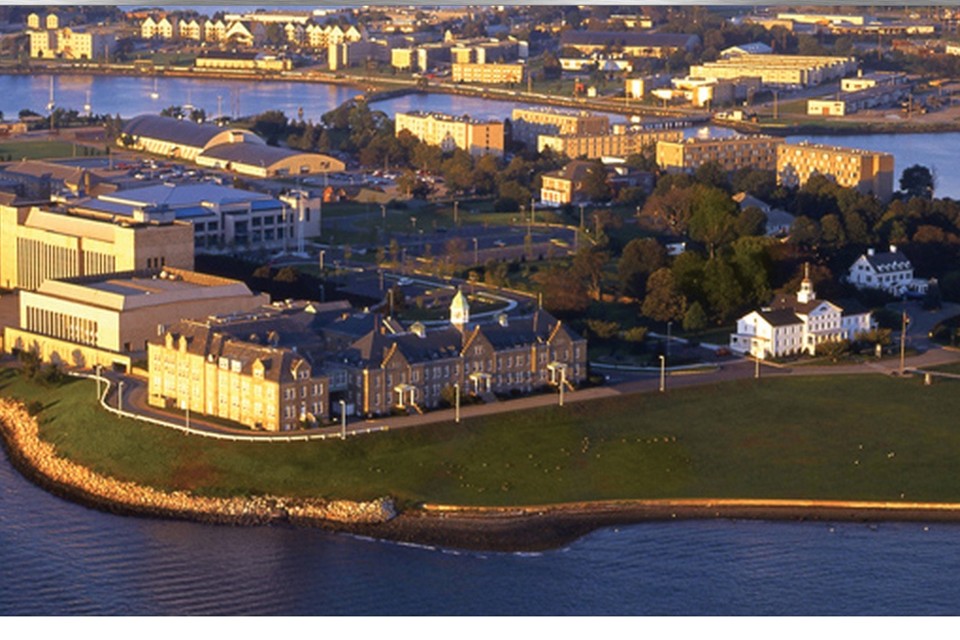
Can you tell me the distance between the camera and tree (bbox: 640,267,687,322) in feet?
56.6

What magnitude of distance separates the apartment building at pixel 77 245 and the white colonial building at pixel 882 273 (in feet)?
18.6

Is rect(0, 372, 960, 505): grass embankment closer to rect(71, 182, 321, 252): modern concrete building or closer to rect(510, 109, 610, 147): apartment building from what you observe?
rect(71, 182, 321, 252): modern concrete building

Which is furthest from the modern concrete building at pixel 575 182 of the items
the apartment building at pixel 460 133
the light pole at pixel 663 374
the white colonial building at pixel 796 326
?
the light pole at pixel 663 374

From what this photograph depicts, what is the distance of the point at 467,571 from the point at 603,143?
18552 millimetres

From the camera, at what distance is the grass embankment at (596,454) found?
13133mm

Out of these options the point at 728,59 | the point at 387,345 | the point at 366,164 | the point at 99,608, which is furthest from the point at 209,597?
the point at 728,59

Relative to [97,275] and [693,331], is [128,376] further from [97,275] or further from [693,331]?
[693,331]

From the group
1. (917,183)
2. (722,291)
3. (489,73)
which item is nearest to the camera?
(722,291)

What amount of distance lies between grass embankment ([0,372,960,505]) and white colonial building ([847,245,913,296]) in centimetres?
416

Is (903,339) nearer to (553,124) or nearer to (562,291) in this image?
(562,291)

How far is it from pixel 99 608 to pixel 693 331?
7.07 metres

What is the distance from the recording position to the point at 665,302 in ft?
56.7

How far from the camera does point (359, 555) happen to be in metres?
12.1

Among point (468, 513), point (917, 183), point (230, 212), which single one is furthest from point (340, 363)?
point (917, 183)
